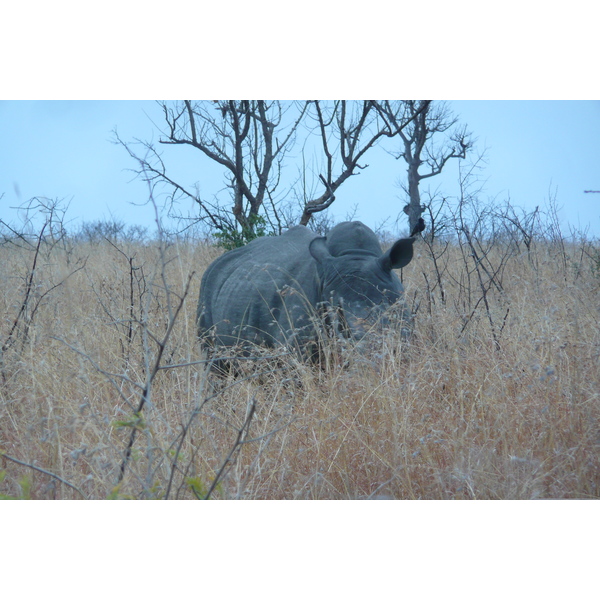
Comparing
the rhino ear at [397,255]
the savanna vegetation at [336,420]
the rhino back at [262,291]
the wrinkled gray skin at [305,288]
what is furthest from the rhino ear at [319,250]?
the savanna vegetation at [336,420]

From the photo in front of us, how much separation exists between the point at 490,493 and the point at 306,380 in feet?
4.14

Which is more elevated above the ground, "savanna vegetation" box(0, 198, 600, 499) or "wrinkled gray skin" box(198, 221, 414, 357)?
"wrinkled gray skin" box(198, 221, 414, 357)

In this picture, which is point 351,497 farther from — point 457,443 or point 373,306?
point 373,306

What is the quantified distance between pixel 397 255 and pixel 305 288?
769mm

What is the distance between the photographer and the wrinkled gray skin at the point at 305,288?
4059mm

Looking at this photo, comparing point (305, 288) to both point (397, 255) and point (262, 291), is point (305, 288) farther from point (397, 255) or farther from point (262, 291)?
point (397, 255)

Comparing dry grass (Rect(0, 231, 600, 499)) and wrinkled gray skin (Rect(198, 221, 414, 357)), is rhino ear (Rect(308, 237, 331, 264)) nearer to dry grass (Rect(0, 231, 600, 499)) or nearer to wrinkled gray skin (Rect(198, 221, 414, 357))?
wrinkled gray skin (Rect(198, 221, 414, 357))

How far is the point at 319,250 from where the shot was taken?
4.59m

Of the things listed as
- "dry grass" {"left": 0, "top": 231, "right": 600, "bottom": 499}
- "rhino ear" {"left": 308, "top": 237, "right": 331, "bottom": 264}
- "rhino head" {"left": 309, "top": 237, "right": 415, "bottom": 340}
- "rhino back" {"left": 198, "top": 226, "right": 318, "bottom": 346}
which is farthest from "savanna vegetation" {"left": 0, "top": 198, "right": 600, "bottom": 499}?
"rhino ear" {"left": 308, "top": 237, "right": 331, "bottom": 264}

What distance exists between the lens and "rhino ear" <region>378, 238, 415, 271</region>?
4289 millimetres

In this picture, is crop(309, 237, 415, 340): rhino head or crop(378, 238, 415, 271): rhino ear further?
crop(378, 238, 415, 271): rhino ear

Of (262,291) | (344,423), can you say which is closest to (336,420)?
(344,423)

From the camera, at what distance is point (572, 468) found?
8.93 feet
